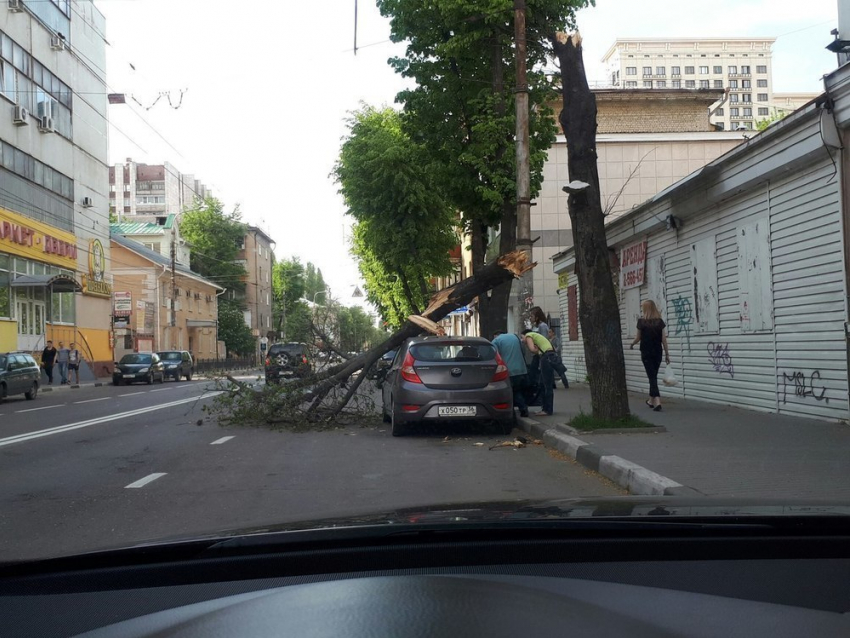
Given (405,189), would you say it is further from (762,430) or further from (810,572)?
(810,572)

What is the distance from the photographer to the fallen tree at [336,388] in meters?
14.2

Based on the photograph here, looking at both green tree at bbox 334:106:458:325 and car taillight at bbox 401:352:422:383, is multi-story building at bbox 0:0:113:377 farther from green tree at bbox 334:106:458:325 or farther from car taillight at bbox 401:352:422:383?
car taillight at bbox 401:352:422:383

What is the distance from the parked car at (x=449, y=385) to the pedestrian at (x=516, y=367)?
1483 millimetres

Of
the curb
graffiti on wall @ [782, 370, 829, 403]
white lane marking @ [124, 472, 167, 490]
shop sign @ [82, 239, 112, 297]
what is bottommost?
white lane marking @ [124, 472, 167, 490]

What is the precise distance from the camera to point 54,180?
38156 millimetres

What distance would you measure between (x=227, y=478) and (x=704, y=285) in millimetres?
10165

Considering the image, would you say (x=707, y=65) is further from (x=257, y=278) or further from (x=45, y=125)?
(x=45, y=125)

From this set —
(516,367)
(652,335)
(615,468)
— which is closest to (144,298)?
(516,367)

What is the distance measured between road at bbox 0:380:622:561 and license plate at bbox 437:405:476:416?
1.32 ft

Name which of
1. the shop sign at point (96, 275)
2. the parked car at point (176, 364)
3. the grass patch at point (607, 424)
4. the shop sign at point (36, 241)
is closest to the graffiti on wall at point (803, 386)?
the grass patch at point (607, 424)

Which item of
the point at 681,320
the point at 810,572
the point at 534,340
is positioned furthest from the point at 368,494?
the point at 681,320

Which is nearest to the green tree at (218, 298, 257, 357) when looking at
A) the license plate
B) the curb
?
the license plate

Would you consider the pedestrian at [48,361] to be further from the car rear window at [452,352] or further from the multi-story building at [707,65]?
the multi-story building at [707,65]

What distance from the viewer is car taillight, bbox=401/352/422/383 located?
12000 millimetres
